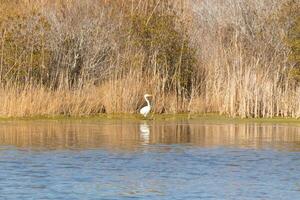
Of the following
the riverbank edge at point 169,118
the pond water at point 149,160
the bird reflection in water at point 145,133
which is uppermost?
the riverbank edge at point 169,118

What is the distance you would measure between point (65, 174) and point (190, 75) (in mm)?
12730

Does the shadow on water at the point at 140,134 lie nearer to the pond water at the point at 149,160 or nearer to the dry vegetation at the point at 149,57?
the pond water at the point at 149,160

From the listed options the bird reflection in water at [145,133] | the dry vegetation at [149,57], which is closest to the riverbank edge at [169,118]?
the dry vegetation at [149,57]

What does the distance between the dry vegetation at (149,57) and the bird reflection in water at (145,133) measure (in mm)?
2071

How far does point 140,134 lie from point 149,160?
15.1 ft

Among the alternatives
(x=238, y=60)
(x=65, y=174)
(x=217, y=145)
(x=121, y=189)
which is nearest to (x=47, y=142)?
(x=217, y=145)

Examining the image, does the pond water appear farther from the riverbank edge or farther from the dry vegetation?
the dry vegetation

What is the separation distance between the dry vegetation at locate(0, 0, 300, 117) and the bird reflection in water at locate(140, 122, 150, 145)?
207 cm

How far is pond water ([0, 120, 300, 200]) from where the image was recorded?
37.0 feet

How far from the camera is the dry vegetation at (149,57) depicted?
2234 centimetres

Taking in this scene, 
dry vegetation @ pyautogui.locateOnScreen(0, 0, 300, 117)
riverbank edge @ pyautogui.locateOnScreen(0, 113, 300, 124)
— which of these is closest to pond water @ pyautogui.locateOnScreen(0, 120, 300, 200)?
riverbank edge @ pyautogui.locateOnScreen(0, 113, 300, 124)

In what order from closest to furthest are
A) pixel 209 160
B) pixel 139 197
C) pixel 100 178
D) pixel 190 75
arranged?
pixel 139 197 → pixel 100 178 → pixel 209 160 → pixel 190 75

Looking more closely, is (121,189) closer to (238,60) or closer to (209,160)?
(209,160)

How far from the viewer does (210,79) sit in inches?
941
